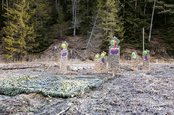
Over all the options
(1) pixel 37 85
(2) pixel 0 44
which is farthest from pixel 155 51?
(1) pixel 37 85

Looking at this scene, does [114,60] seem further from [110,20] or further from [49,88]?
[110,20]

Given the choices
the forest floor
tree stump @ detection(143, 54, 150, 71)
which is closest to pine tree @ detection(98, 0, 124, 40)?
tree stump @ detection(143, 54, 150, 71)

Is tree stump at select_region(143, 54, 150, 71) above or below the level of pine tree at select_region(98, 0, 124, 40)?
below

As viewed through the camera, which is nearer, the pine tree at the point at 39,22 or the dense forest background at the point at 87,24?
the dense forest background at the point at 87,24

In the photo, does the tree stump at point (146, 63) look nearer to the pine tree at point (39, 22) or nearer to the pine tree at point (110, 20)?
the pine tree at point (110, 20)

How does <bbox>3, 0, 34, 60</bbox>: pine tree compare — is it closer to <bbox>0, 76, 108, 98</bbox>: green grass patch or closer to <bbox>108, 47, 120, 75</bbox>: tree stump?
<bbox>108, 47, 120, 75</bbox>: tree stump

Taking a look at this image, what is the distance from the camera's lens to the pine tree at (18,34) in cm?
3216

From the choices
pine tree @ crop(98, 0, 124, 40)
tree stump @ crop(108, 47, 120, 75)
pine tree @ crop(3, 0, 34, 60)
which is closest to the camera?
tree stump @ crop(108, 47, 120, 75)

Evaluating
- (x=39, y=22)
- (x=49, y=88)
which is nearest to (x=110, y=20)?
(x=39, y=22)

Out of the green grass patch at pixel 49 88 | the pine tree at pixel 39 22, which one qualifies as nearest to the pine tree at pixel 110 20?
the pine tree at pixel 39 22

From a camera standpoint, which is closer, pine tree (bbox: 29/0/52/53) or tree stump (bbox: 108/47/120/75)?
tree stump (bbox: 108/47/120/75)

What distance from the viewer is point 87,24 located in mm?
37312

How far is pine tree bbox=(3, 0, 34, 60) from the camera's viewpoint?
3216 centimetres

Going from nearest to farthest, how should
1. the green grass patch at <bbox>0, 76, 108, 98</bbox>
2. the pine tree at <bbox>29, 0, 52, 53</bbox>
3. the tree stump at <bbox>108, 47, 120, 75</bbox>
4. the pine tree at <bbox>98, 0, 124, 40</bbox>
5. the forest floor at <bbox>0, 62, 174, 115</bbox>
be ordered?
the forest floor at <bbox>0, 62, 174, 115</bbox> < the green grass patch at <bbox>0, 76, 108, 98</bbox> < the tree stump at <bbox>108, 47, 120, 75</bbox> < the pine tree at <bbox>98, 0, 124, 40</bbox> < the pine tree at <bbox>29, 0, 52, 53</bbox>
